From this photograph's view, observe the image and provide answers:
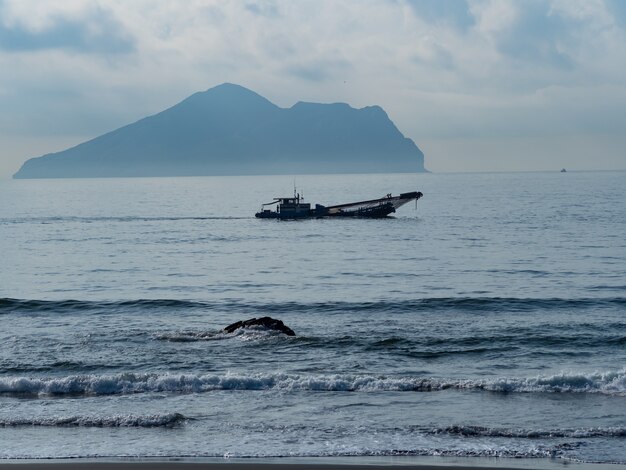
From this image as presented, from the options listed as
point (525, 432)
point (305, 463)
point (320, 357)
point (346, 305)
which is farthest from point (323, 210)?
point (305, 463)

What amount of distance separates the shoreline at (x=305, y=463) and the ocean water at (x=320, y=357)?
30 centimetres

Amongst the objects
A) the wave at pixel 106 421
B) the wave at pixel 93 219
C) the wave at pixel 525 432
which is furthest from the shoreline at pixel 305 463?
the wave at pixel 93 219

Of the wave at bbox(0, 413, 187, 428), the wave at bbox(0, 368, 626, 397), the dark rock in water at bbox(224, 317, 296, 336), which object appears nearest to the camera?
the wave at bbox(0, 413, 187, 428)

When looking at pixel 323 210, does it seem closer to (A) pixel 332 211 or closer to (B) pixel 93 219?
(A) pixel 332 211

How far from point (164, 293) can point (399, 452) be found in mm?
26159

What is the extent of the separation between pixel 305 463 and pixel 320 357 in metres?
9.36

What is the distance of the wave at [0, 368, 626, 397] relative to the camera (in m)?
19.1

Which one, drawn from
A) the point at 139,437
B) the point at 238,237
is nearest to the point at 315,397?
the point at 139,437

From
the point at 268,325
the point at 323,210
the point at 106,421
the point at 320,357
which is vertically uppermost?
the point at 323,210

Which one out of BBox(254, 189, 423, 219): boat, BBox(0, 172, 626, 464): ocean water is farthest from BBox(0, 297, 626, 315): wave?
BBox(254, 189, 423, 219): boat

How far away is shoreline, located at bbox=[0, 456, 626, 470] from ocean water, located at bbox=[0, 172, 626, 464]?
295 millimetres

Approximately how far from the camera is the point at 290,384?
19.6 meters

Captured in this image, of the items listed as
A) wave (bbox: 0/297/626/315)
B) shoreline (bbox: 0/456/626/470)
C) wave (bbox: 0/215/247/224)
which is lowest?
wave (bbox: 0/297/626/315)

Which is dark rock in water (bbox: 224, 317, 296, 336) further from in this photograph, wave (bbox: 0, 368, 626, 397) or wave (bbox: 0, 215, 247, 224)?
wave (bbox: 0, 215, 247, 224)
